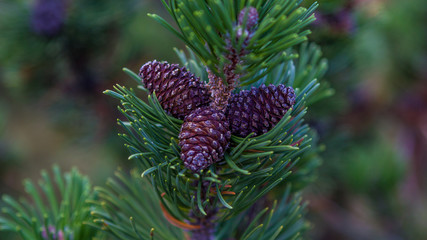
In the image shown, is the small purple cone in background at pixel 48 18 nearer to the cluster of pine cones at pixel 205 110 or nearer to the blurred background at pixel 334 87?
the blurred background at pixel 334 87

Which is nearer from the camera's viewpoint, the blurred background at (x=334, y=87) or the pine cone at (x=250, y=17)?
the pine cone at (x=250, y=17)

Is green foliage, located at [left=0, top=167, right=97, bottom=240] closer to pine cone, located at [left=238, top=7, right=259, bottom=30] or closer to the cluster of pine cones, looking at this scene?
the cluster of pine cones

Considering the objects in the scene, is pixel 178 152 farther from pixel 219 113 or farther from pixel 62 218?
pixel 62 218

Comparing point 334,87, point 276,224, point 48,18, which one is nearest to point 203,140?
point 276,224

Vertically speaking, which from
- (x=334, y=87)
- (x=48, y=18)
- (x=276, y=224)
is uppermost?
(x=48, y=18)

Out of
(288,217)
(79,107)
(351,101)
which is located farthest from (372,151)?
(79,107)

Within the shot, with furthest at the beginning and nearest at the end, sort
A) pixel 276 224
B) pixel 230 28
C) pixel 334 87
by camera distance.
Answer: pixel 334 87 → pixel 276 224 → pixel 230 28

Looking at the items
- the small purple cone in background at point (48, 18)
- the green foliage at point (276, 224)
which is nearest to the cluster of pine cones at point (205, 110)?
the green foliage at point (276, 224)
